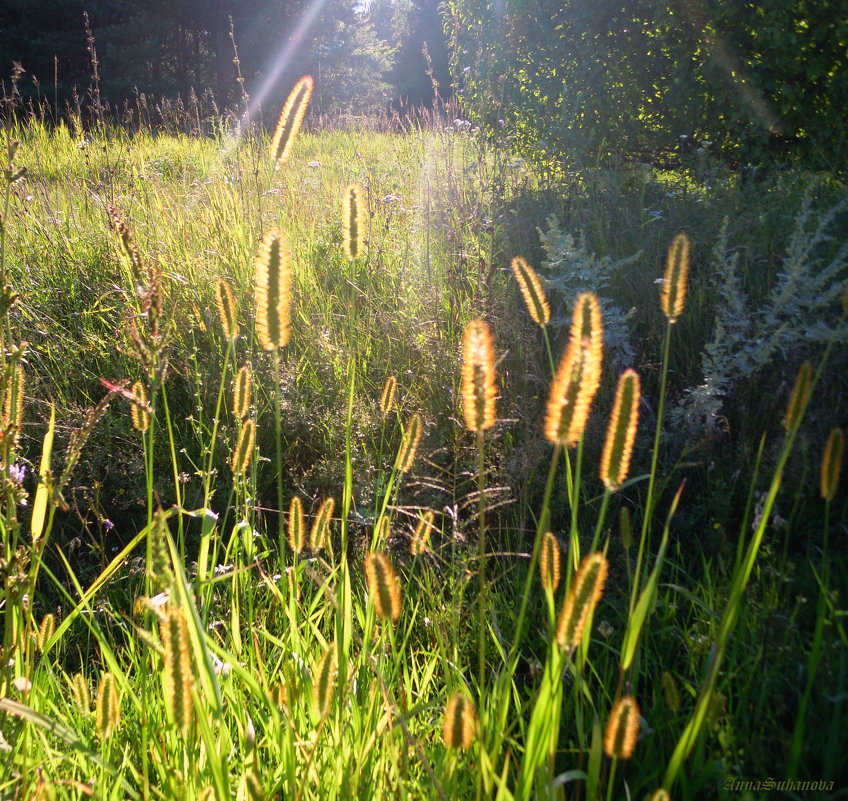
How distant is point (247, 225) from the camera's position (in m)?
3.80

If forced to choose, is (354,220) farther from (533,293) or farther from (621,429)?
(621,429)

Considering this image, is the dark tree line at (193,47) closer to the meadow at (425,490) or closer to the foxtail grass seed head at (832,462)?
the meadow at (425,490)

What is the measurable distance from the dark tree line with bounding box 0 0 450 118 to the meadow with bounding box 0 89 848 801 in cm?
1137

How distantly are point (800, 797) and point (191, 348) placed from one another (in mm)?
2505

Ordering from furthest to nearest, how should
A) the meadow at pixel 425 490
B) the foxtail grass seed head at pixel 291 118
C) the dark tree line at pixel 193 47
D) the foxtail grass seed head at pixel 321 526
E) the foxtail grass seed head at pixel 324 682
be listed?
1. the dark tree line at pixel 193 47
2. the foxtail grass seed head at pixel 291 118
3. the foxtail grass seed head at pixel 321 526
4. the meadow at pixel 425 490
5. the foxtail grass seed head at pixel 324 682

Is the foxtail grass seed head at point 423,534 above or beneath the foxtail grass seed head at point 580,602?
beneath

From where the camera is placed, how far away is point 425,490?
7.51 ft

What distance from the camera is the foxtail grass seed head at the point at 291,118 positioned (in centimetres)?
134

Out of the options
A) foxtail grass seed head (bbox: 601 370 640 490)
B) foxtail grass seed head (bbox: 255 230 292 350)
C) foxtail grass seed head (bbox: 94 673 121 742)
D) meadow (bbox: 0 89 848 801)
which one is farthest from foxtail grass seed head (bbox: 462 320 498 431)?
foxtail grass seed head (bbox: 94 673 121 742)

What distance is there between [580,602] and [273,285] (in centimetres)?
56

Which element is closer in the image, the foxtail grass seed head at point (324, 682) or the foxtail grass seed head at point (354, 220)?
the foxtail grass seed head at point (324, 682)

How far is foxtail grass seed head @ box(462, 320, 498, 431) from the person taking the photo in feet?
2.85

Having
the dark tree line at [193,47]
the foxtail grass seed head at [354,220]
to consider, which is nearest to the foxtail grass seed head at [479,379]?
the foxtail grass seed head at [354,220]

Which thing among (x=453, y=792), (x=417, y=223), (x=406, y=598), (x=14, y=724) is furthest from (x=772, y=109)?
(x=14, y=724)
